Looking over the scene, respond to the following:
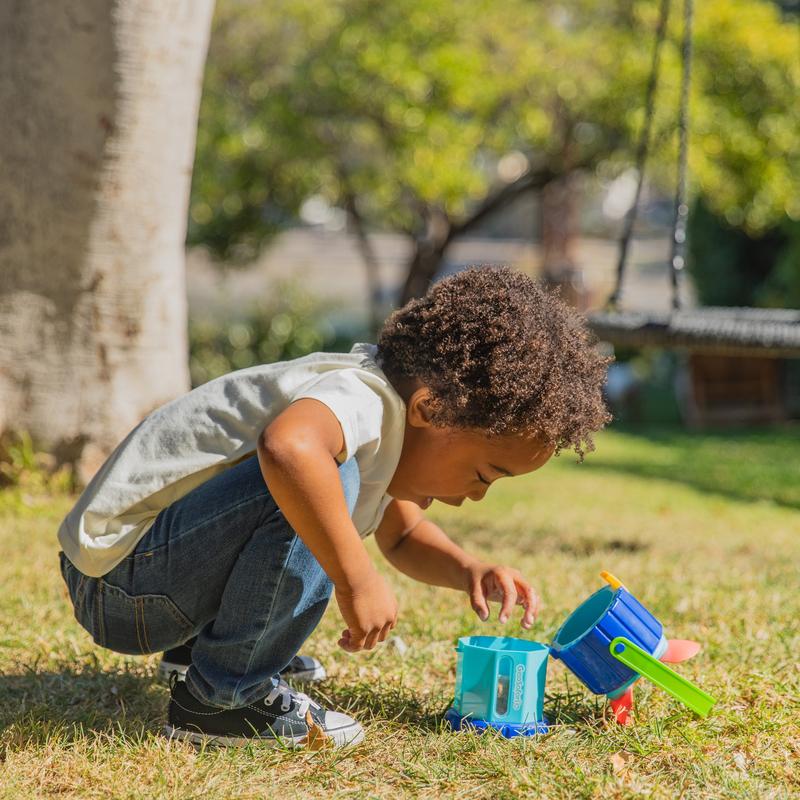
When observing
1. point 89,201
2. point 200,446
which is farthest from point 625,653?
point 89,201

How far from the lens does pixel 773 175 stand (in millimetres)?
9961

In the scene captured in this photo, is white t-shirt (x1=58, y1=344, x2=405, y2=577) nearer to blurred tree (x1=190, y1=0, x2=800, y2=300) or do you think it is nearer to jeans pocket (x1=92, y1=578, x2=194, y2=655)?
jeans pocket (x1=92, y1=578, x2=194, y2=655)

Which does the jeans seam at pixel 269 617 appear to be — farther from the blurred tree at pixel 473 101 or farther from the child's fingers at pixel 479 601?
the blurred tree at pixel 473 101

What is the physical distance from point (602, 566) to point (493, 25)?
24.4 feet

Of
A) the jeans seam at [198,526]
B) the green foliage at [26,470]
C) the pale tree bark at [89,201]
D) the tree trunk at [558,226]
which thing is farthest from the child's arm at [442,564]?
the tree trunk at [558,226]

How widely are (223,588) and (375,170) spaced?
8911 mm

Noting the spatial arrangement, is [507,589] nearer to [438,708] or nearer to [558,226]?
[438,708]

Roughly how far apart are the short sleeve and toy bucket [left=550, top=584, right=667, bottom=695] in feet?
1.83

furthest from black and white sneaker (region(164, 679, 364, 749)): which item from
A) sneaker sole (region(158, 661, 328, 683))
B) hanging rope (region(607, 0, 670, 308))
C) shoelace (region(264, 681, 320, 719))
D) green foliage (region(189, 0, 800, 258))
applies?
green foliage (region(189, 0, 800, 258))

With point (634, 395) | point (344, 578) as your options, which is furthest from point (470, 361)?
point (634, 395)

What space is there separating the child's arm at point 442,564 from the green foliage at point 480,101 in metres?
7.44

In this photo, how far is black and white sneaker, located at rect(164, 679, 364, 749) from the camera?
2078 millimetres

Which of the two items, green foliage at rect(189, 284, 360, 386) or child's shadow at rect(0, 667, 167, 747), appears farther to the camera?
green foliage at rect(189, 284, 360, 386)

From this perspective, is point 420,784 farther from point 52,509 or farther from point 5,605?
point 52,509
